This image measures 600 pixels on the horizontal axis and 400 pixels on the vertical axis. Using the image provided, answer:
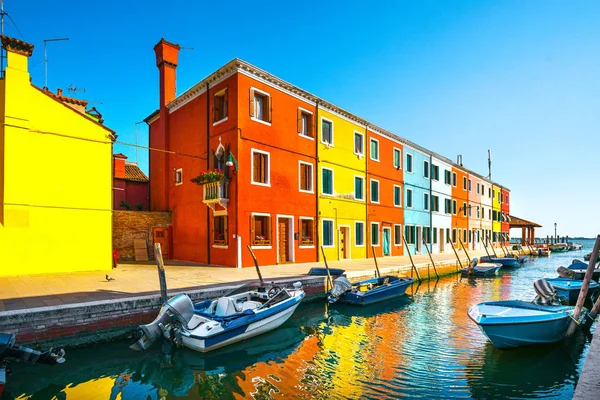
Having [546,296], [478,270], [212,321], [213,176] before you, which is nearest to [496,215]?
[478,270]

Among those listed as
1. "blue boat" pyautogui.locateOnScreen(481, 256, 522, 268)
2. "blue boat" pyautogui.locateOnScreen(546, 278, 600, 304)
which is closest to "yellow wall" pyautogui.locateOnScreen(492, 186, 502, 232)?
"blue boat" pyautogui.locateOnScreen(481, 256, 522, 268)

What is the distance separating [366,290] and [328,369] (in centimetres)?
694

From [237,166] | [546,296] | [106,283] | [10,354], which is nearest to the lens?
[10,354]

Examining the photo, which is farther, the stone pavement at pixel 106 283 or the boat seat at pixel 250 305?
the boat seat at pixel 250 305

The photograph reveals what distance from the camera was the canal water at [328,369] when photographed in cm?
600

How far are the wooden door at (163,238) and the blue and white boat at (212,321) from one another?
10.7 metres

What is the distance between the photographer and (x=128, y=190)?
22141mm

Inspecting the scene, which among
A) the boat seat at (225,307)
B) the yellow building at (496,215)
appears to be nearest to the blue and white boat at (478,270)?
the boat seat at (225,307)

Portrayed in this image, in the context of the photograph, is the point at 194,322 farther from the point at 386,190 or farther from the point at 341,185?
→ the point at 386,190

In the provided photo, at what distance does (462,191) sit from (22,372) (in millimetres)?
36700

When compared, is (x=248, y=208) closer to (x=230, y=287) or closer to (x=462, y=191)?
(x=230, y=287)

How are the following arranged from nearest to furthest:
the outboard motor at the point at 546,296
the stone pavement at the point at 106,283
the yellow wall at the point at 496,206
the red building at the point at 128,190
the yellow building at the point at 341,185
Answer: the stone pavement at the point at 106,283 < the outboard motor at the point at 546,296 < the yellow building at the point at 341,185 < the red building at the point at 128,190 < the yellow wall at the point at 496,206

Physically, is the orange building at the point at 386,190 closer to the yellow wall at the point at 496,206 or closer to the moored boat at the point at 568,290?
the moored boat at the point at 568,290

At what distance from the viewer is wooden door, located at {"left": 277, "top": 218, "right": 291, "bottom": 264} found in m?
17.3
